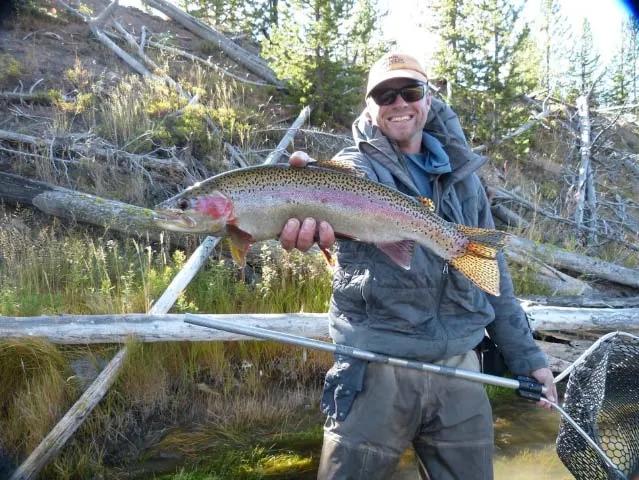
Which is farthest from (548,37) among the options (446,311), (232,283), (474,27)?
(446,311)

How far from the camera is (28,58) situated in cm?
1084

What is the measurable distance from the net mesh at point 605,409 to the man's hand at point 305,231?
5.59ft

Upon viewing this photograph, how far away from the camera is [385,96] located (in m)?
2.93

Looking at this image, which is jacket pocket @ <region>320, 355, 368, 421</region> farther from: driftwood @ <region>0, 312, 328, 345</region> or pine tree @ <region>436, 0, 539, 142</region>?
pine tree @ <region>436, 0, 539, 142</region>

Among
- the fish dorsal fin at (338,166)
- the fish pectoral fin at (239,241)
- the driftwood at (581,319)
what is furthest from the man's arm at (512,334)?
the driftwood at (581,319)

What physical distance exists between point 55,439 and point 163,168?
474 cm

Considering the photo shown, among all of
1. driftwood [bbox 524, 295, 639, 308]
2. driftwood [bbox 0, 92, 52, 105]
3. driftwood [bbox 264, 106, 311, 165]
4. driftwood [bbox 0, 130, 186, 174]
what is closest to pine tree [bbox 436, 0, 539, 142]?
driftwood [bbox 264, 106, 311, 165]

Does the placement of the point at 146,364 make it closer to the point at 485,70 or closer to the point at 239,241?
the point at 239,241

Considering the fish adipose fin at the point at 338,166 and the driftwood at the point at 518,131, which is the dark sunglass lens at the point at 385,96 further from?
the driftwood at the point at 518,131

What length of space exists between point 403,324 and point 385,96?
1.26 meters

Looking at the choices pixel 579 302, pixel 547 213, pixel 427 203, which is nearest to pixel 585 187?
pixel 547 213

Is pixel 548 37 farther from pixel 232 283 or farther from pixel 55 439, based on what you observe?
pixel 55 439

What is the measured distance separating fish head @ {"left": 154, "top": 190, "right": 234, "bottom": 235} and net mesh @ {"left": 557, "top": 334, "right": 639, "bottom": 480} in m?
2.20

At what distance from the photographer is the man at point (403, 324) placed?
2.72 m
